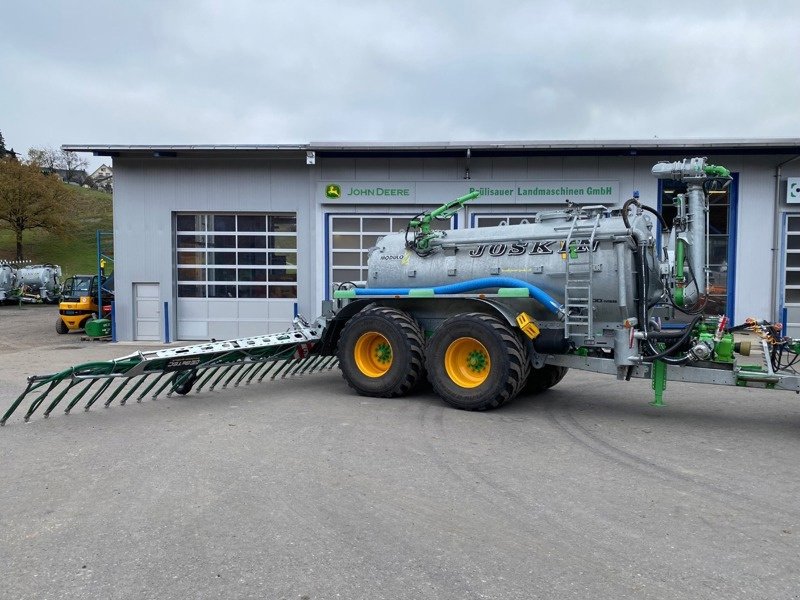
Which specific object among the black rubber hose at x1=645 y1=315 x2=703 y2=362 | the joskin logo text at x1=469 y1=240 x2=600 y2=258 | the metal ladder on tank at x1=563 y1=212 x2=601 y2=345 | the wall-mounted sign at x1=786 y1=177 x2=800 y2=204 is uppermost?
the wall-mounted sign at x1=786 y1=177 x2=800 y2=204

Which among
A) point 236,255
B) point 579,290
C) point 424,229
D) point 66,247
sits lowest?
point 579,290

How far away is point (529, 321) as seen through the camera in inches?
316

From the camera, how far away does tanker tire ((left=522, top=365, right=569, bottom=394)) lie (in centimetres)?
937

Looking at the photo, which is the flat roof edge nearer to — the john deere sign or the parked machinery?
the john deere sign

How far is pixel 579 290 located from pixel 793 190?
10974 mm

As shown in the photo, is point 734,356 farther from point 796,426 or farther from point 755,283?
point 755,283

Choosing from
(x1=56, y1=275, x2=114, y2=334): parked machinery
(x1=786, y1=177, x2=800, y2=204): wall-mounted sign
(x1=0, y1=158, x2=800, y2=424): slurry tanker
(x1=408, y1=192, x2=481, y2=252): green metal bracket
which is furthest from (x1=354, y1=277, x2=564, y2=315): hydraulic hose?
(x1=56, y1=275, x2=114, y2=334): parked machinery

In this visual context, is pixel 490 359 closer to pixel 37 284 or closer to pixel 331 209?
pixel 331 209

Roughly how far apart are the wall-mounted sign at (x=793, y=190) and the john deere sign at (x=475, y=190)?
12.9 feet

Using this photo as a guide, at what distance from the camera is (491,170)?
16594mm

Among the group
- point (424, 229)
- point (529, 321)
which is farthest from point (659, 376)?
point (424, 229)

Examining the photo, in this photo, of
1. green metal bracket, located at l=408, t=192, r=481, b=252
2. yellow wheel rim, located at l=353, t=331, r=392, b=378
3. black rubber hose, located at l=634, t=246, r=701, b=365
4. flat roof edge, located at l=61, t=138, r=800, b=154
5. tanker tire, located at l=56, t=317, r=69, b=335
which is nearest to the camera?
black rubber hose, located at l=634, t=246, r=701, b=365

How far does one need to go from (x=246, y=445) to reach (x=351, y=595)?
3246 mm

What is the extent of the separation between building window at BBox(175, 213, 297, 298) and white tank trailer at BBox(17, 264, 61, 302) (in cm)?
2457
